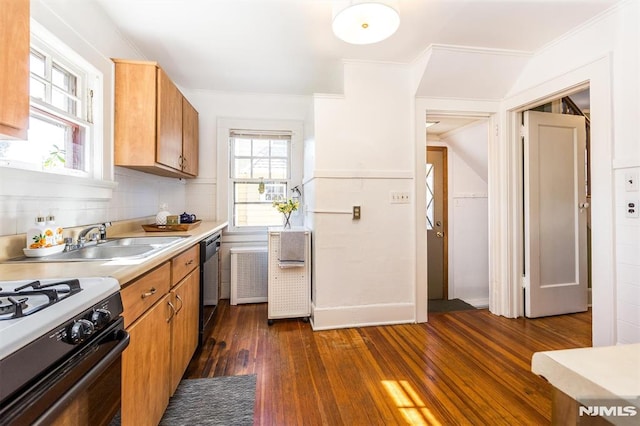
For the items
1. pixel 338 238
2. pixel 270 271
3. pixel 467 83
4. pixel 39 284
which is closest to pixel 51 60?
pixel 39 284

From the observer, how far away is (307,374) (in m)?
1.91

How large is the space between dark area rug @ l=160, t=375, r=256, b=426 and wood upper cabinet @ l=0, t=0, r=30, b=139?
1525 millimetres

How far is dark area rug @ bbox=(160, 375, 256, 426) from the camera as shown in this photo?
150cm

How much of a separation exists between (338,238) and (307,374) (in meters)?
1.19

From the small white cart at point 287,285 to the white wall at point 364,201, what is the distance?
0.47 ft

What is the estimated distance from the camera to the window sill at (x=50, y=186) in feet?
4.20

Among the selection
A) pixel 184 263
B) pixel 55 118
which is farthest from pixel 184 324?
pixel 55 118

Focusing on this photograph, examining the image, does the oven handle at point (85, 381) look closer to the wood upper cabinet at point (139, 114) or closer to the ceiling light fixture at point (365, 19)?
the wood upper cabinet at point (139, 114)

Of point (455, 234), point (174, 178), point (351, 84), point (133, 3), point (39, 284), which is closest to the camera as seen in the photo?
point (39, 284)

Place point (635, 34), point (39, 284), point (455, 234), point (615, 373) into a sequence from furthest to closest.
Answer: point (455, 234), point (635, 34), point (39, 284), point (615, 373)

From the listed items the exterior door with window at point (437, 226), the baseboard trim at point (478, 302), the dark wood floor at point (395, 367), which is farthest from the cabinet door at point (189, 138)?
the baseboard trim at point (478, 302)

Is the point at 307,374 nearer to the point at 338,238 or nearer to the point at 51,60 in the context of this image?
the point at 338,238

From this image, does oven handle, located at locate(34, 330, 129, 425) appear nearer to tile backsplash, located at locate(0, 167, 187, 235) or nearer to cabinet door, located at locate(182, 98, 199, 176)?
tile backsplash, located at locate(0, 167, 187, 235)

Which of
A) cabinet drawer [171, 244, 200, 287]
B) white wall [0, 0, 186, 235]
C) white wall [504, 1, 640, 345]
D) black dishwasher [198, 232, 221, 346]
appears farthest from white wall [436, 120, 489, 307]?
white wall [0, 0, 186, 235]
